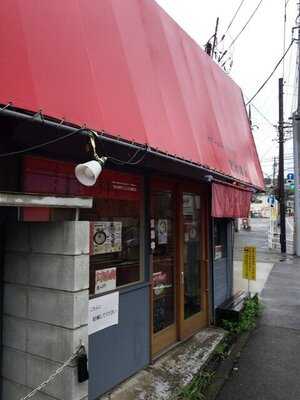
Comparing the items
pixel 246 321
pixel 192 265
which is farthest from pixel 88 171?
pixel 246 321

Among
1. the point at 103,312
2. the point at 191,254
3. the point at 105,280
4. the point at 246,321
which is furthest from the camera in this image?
the point at 246,321

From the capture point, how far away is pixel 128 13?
15.1 feet

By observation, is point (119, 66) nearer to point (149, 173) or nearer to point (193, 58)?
point (149, 173)

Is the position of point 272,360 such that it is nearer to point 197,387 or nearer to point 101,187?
point 197,387

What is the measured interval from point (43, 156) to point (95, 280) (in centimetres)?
164

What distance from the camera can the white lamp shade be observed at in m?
2.91

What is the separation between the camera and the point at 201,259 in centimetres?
759

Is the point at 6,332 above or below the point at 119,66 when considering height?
below

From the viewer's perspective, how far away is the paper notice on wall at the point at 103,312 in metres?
4.38

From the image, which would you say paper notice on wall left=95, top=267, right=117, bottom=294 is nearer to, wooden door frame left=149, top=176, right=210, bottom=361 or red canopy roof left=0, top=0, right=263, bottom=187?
wooden door frame left=149, top=176, right=210, bottom=361

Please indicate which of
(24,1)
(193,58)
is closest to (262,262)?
(193,58)

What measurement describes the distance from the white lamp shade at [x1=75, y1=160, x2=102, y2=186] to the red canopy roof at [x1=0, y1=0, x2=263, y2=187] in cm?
42

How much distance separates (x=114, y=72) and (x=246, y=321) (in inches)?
225

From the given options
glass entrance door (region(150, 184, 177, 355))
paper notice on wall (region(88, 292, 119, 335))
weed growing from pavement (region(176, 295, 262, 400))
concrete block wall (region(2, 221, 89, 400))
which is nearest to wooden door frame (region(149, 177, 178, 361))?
glass entrance door (region(150, 184, 177, 355))
